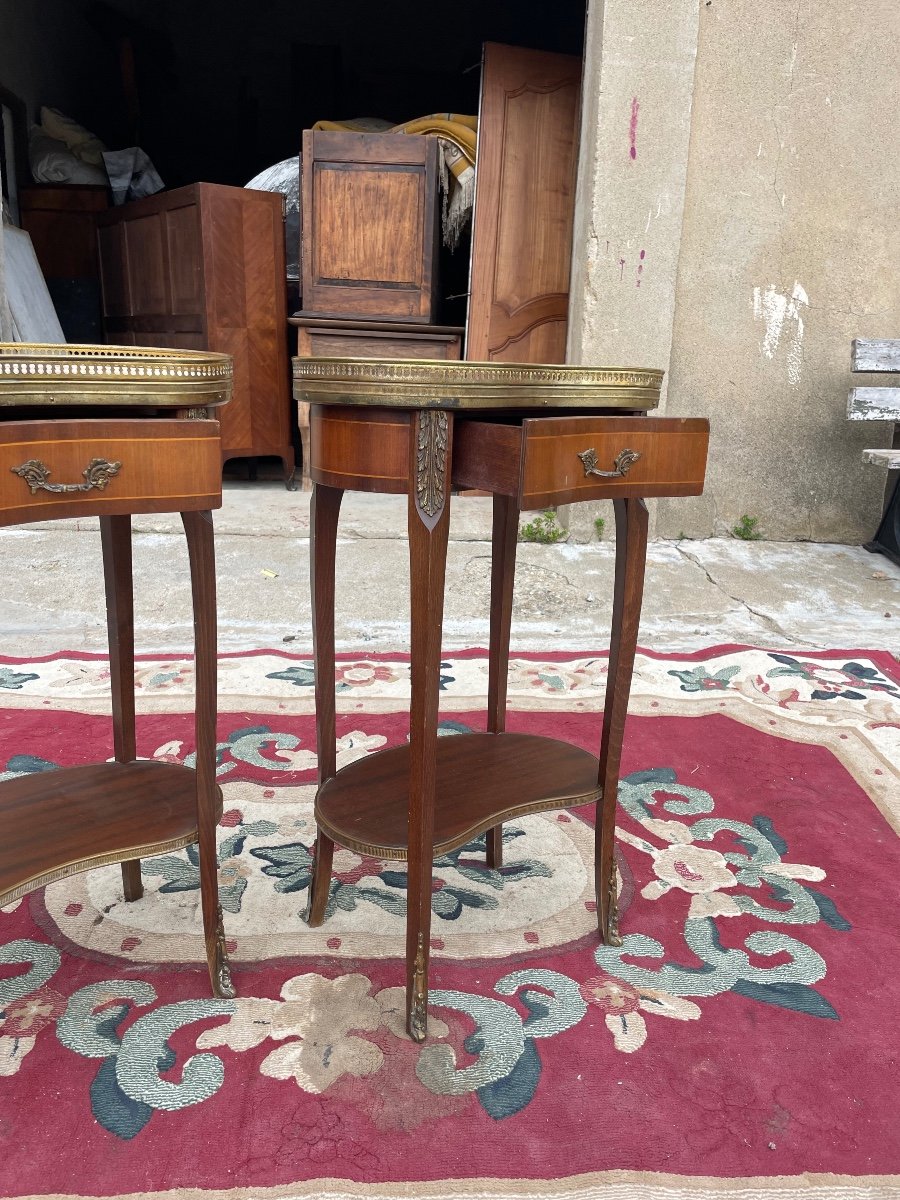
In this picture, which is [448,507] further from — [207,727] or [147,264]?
[147,264]

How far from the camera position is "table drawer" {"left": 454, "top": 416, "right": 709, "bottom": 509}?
1247 mm

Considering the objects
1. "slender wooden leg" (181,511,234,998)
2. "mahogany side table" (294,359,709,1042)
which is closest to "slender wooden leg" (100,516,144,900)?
"slender wooden leg" (181,511,234,998)

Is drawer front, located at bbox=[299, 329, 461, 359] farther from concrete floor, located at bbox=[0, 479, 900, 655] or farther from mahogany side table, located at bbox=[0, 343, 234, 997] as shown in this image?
mahogany side table, located at bbox=[0, 343, 234, 997]

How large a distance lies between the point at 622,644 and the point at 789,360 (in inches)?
125


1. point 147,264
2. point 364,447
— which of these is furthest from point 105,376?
point 147,264

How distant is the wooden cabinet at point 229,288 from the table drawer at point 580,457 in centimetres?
369

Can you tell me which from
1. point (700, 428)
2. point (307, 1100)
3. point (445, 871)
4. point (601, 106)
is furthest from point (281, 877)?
A: point (601, 106)

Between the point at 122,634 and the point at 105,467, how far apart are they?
0.60m

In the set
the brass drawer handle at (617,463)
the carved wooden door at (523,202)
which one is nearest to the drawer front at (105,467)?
the brass drawer handle at (617,463)

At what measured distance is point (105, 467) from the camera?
1.15 metres

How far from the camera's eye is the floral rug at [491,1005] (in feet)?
3.93

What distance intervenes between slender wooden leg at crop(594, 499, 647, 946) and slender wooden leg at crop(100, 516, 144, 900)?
0.84 meters

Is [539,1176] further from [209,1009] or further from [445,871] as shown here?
[445,871]

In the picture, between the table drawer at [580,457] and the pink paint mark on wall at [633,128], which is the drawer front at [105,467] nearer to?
the table drawer at [580,457]
